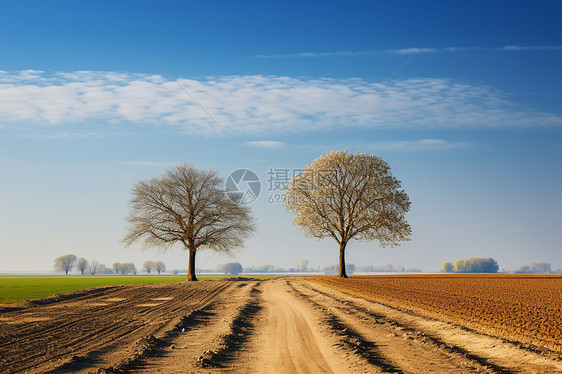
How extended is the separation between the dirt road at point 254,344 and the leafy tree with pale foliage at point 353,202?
32.4 meters

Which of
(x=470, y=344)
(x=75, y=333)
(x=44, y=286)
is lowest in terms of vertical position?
(x=470, y=344)

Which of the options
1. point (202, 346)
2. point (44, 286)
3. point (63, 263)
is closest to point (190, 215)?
point (44, 286)

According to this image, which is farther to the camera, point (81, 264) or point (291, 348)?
point (81, 264)

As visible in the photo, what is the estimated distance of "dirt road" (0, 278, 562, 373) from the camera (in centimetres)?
1084

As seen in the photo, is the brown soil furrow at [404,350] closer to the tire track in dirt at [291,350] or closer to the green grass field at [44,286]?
the tire track in dirt at [291,350]

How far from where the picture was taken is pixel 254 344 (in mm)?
13641

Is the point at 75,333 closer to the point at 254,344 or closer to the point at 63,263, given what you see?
the point at 254,344

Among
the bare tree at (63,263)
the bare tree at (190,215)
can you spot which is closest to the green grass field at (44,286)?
the bare tree at (190,215)

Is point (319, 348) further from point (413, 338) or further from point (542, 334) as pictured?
point (542, 334)

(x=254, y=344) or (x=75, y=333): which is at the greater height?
(x=75, y=333)

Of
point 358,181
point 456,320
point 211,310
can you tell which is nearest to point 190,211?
point 358,181

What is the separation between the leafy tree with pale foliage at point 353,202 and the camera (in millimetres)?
53250

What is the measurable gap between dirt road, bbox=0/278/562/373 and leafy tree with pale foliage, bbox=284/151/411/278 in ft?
106

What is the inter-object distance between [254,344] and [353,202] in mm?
41013
